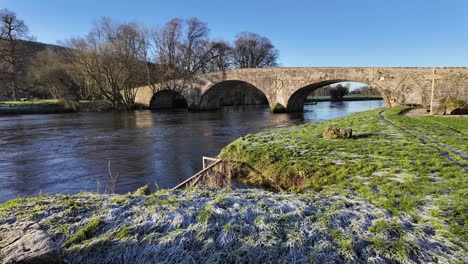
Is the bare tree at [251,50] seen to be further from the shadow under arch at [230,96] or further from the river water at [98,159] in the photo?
the river water at [98,159]

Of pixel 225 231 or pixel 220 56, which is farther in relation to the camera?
pixel 220 56

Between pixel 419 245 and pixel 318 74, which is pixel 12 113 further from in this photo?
pixel 419 245

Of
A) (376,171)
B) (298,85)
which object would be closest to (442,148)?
(376,171)

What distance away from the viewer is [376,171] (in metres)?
6.71

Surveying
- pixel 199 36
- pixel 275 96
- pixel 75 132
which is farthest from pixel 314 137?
pixel 199 36

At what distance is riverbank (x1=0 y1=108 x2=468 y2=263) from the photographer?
132 inches

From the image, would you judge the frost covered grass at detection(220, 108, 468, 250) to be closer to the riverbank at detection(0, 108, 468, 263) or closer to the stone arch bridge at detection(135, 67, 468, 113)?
the riverbank at detection(0, 108, 468, 263)

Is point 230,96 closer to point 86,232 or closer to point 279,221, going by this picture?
point 279,221

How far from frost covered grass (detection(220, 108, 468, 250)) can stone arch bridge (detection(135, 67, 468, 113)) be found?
11791 mm

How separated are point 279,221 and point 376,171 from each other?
144 inches

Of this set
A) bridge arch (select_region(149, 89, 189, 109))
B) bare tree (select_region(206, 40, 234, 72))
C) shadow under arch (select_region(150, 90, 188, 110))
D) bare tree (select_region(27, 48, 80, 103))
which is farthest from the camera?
bare tree (select_region(206, 40, 234, 72))

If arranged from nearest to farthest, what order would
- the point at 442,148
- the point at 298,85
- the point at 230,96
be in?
the point at 442,148
the point at 298,85
the point at 230,96

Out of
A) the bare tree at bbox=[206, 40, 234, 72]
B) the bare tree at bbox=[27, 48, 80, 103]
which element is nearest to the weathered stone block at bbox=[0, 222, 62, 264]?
the bare tree at bbox=[27, 48, 80, 103]

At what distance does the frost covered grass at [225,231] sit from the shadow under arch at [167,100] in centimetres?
4585
